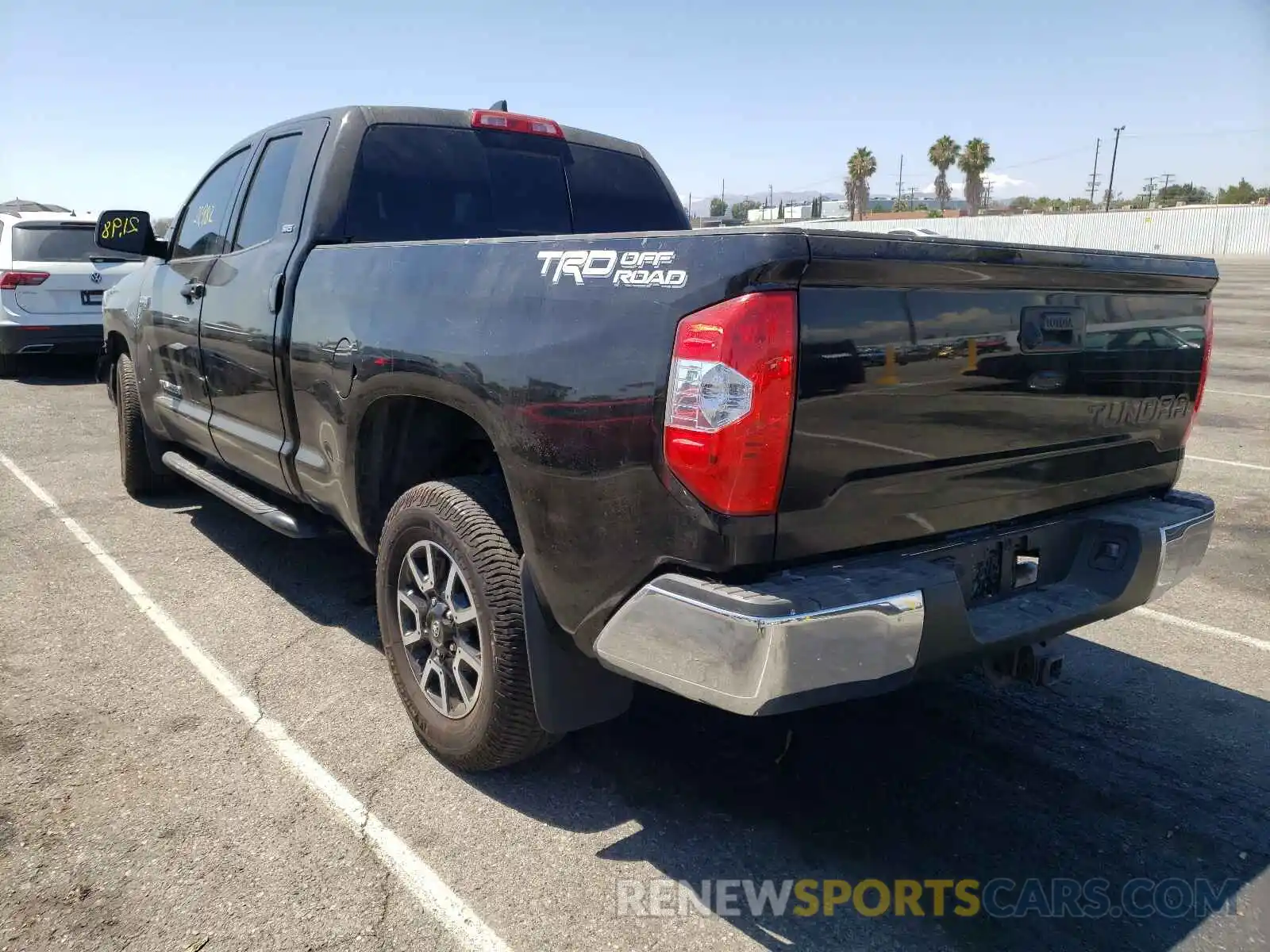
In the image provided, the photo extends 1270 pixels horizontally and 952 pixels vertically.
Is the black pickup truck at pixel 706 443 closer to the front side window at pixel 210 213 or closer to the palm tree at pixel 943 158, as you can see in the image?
the front side window at pixel 210 213

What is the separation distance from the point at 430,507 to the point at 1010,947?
196 cm

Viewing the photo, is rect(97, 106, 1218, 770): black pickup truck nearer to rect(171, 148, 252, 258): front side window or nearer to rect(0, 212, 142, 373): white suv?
rect(171, 148, 252, 258): front side window

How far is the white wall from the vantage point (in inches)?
1677

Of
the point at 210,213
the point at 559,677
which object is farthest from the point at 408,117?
the point at 559,677

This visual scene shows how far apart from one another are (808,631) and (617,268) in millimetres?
964

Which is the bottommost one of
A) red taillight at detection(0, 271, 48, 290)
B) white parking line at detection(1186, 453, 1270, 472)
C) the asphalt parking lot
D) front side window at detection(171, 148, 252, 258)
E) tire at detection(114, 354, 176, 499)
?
white parking line at detection(1186, 453, 1270, 472)

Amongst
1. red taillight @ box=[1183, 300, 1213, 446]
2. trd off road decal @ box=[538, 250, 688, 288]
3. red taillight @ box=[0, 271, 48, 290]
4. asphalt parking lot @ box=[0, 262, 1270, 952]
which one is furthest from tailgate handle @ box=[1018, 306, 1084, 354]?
red taillight @ box=[0, 271, 48, 290]

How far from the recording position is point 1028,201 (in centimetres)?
8319

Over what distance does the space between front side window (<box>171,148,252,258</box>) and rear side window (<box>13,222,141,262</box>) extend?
650 cm

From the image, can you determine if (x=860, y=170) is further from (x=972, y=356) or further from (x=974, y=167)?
(x=972, y=356)

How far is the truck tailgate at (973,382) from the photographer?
7.20 feet

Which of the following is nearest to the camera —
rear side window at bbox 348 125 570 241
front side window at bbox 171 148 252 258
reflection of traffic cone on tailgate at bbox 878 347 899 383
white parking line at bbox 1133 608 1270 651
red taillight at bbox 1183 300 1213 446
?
reflection of traffic cone on tailgate at bbox 878 347 899 383

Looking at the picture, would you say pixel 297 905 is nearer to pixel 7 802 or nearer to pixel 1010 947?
pixel 7 802

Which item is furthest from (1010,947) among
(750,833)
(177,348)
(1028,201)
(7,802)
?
(1028,201)
